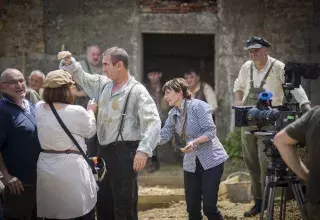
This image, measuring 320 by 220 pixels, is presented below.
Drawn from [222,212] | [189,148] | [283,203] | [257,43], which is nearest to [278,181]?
[283,203]

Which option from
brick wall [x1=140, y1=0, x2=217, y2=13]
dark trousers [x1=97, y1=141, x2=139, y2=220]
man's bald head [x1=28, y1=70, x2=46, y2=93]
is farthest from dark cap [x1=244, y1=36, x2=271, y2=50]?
brick wall [x1=140, y1=0, x2=217, y2=13]

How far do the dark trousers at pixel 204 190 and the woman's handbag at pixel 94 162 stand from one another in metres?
1.00

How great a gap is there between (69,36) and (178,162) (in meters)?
3.34

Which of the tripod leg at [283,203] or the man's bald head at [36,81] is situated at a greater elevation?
the man's bald head at [36,81]

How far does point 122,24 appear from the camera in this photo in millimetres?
10664

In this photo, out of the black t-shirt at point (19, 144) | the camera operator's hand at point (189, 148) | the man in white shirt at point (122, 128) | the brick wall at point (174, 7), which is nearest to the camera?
the black t-shirt at point (19, 144)

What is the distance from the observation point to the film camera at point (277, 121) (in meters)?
4.62

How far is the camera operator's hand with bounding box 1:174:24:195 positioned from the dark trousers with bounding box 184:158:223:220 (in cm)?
174

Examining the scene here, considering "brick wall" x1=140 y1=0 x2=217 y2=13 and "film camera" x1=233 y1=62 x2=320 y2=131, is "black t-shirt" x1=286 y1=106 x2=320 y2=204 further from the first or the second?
"brick wall" x1=140 y1=0 x2=217 y2=13

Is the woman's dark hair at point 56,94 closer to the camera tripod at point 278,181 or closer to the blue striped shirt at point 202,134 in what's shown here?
the blue striped shirt at point 202,134

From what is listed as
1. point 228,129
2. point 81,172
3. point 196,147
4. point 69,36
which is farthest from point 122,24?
point 81,172

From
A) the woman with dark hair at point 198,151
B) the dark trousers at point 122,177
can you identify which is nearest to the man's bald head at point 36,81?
the woman with dark hair at point 198,151

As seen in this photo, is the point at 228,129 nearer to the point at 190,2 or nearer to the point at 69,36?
the point at 190,2

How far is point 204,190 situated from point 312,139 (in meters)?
2.28
